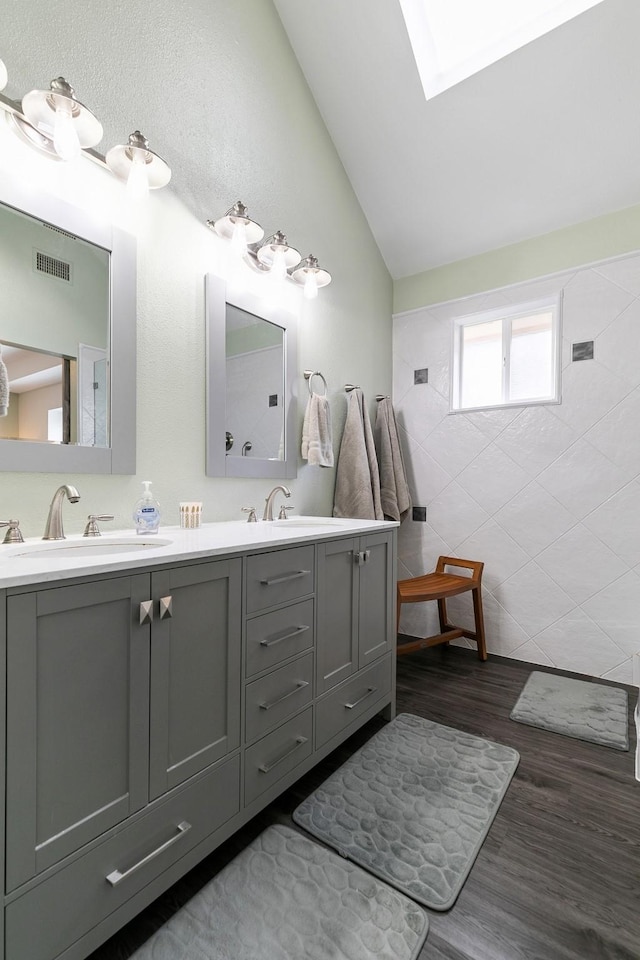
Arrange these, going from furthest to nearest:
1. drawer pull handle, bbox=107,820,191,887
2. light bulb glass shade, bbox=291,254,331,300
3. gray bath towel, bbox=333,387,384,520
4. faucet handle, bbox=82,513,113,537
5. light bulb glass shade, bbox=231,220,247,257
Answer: gray bath towel, bbox=333,387,384,520
light bulb glass shade, bbox=291,254,331,300
light bulb glass shade, bbox=231,220,247,257
faucet handle, bbox=82,513,113,537
drawer pull handle, bbox=107,820,191,887

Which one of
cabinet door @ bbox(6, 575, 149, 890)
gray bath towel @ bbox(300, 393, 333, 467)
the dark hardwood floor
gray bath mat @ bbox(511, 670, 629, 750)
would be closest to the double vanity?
cabinet door @ bbox(6, 575, 149, 890)

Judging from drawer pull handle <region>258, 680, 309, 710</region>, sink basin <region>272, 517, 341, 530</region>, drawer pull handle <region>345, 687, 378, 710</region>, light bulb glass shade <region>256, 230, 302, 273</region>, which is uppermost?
light bulb glass shade <region>256, 230, 302, 273</region>

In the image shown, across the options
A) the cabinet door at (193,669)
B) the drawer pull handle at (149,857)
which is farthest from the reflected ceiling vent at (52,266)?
the drawer pull handle at (149,857)

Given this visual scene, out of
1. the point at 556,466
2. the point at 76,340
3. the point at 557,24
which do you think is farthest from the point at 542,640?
the point at 557,24

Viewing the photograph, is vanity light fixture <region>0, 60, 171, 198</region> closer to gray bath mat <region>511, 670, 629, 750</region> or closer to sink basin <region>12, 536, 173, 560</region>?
sink basin <region>12, 536, 173, 560</region>

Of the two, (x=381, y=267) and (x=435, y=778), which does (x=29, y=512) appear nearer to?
(x=435, y=778)

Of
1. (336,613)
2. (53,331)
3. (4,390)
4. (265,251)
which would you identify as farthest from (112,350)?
(336,613)

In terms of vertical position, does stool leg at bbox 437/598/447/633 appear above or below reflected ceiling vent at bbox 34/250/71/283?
below

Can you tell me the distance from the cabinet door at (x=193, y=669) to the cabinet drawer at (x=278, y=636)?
0.06 m

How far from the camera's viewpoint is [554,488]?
8.12 feet

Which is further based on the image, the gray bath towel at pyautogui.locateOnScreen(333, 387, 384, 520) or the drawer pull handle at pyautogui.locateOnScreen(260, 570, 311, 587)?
the gray bath towel at pyautogui.locateOnScreen(333, 387, 384, 520)

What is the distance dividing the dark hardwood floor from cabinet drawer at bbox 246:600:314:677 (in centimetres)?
49

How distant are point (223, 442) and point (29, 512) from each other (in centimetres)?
74

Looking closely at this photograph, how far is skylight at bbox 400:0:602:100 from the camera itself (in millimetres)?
1849
